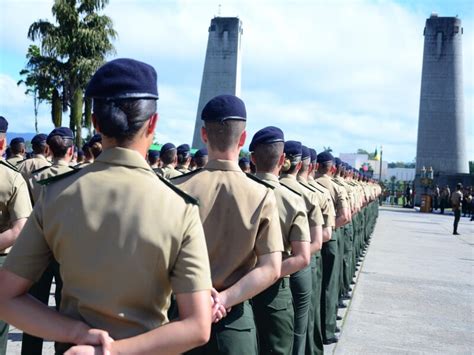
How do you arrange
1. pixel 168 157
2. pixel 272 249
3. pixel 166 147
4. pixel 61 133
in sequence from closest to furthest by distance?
pixel 272 249, pixel 61 133, pixel 168 157, pixel 166 147

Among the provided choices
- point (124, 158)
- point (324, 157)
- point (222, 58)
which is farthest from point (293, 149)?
point (222, 58)

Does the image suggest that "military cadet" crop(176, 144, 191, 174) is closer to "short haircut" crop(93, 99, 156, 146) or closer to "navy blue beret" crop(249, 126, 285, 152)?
"navy blue beret" crop(249, 126, 285, 152)

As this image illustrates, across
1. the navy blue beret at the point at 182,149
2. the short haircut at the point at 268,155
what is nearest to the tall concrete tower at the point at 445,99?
the navy blue beret at the point at 182,149

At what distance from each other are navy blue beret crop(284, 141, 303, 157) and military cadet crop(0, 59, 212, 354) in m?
3.22

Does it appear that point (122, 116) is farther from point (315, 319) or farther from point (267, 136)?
point (315, 319)

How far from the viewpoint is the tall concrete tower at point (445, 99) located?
52.1 meters

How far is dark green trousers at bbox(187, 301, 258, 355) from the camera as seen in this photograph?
3.08 metres

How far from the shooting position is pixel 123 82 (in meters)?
2.05

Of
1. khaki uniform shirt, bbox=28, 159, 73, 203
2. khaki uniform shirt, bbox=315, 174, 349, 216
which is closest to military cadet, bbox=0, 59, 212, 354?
khaki uniform shirt, bbox=28, 159, 73, 203

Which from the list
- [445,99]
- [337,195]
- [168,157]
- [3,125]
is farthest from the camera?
[445,99]

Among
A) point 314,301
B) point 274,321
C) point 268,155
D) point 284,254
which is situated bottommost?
point 314,301

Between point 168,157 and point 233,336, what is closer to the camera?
point 233,336

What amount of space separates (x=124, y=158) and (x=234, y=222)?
1.12 meters

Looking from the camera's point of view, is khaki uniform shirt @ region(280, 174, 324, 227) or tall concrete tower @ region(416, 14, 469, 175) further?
tall concrete tower @ region(416, 14, 469, 175)
